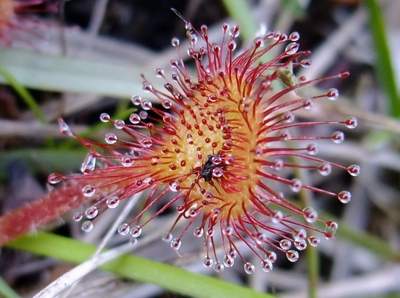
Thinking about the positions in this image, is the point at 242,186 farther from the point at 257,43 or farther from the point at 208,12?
the point at 208,12

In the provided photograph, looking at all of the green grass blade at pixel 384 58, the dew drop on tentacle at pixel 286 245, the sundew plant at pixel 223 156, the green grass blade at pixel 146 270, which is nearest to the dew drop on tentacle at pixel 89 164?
the sundew plant at pixel 223 156

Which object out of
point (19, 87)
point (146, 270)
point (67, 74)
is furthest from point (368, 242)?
point (19, 87)

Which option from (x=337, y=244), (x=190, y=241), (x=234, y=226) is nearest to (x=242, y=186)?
(x=234, y=226)

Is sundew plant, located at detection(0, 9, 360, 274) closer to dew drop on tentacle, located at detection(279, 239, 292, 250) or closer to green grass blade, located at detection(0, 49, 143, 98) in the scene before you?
dew drop on tentacle, located at detection(279, 239, 292, 250)

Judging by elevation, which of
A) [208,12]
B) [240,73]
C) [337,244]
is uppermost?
[208,12]

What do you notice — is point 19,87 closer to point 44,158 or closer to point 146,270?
point 44,158

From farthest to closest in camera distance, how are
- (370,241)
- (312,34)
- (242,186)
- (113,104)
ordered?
(312,34) → (113,104) → (370,241) → (242,186)

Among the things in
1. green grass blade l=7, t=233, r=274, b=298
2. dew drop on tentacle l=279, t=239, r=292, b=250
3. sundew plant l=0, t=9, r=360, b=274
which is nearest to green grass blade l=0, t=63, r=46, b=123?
green grass blade l=7, t=233, r=274, b=298
